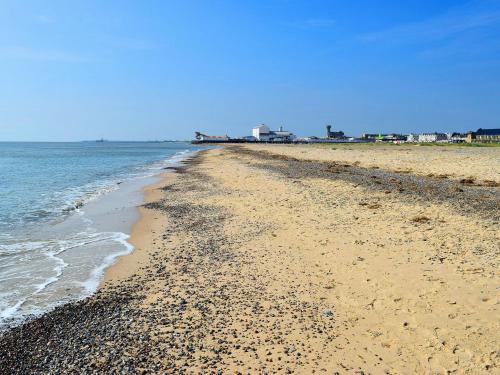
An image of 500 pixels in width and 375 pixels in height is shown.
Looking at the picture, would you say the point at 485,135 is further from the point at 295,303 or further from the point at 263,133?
the point at 295,303

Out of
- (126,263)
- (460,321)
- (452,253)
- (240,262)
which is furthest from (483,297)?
(126,263)

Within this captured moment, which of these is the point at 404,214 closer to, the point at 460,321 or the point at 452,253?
the point at 452,253

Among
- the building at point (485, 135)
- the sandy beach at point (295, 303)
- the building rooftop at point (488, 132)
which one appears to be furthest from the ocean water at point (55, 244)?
the building rooftop at point (488, 132)

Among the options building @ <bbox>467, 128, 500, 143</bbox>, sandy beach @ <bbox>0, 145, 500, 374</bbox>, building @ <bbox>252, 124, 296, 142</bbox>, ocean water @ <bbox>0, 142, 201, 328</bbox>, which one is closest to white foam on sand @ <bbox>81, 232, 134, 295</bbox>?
ocean water @ <bbox>0, 142, 201, 328</bbox>

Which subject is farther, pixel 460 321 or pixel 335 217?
pixel 335 217

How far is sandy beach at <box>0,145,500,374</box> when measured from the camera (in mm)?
5176

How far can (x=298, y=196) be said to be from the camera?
1752 centimetres

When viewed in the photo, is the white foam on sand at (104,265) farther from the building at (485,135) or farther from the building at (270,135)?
the building at (270,135)

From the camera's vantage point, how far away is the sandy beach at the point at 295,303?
17.0ft

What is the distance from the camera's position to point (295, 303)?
22.6 feet

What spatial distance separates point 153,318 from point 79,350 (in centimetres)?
128

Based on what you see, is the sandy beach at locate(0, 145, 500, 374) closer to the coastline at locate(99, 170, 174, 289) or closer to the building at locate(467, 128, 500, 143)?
the coastline at locate(99, 170, 174, 289)

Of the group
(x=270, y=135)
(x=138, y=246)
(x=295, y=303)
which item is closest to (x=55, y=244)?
(x=138, y=246)

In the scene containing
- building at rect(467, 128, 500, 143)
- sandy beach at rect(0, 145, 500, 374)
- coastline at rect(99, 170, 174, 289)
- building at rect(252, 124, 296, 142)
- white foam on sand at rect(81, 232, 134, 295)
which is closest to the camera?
sandy beach at rect(0, 145, 500, 374)
